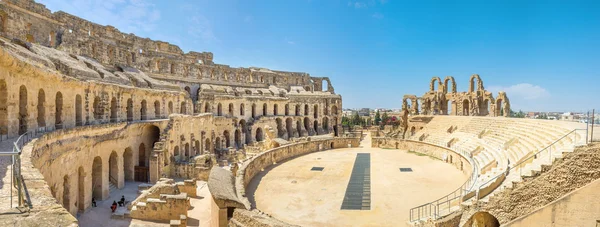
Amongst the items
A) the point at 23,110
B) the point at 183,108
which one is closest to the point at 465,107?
the point at 183,108

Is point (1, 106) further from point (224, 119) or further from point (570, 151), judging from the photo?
point (224, 119)

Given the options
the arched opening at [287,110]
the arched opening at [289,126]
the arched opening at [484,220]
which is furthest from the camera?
the arched opening at [287,110]

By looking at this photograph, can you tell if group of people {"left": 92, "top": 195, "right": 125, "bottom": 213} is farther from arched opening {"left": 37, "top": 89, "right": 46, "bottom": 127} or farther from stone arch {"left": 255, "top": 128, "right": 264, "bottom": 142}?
stone arch {"left": 255, "top": 128, "right": 264, "bottom": 142}

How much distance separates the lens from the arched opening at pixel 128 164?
62.2 feet

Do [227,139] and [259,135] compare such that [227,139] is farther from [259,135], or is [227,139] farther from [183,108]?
[259,135]

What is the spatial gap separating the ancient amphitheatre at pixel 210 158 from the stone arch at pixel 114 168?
0.07 metres

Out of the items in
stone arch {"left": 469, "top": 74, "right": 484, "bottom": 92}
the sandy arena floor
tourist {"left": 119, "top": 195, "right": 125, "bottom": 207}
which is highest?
stone arch {"left": 469, "top": 74, "right": 484, "bottom": 92}

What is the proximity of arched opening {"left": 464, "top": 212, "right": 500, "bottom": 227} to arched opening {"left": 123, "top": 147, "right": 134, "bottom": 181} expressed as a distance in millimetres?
17764

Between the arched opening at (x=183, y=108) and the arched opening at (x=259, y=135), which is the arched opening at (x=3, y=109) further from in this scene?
the arched opening at (x=259, y=135)

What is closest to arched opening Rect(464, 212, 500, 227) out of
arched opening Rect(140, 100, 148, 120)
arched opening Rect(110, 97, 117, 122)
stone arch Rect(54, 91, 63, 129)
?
stone arch Rect(54, 91, 63, 129)

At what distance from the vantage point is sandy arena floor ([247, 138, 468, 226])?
11.8 meters

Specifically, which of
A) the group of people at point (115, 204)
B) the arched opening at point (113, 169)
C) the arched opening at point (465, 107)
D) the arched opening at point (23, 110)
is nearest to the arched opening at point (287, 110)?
the arched opening at point (465, 107)

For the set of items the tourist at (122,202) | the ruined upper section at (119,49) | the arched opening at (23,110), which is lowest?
the tourist at (122,202)

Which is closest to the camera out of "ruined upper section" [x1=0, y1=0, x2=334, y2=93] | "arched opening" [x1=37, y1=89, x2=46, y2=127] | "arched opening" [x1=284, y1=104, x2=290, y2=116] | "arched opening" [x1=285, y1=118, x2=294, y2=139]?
"arched opening" [x1=37, y1=89, x2=46, y2=127]
